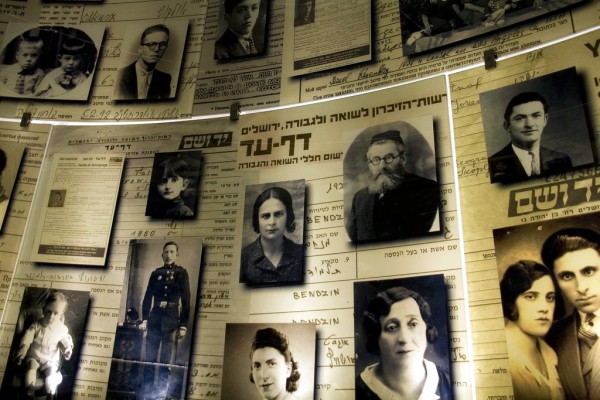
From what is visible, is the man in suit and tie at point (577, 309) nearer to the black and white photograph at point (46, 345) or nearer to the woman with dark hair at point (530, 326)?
the woman with dark hair at point (530, 326)

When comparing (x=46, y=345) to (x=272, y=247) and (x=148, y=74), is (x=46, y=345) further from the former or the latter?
(x=148, y=74)

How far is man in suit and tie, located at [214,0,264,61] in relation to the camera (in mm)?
1488

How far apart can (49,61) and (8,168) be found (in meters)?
0.36

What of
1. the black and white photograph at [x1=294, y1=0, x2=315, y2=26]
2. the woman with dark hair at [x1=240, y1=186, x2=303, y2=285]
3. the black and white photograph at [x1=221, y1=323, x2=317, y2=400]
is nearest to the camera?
the black and white photograph at [x1=221, y1=323, x2=317, y2=400]

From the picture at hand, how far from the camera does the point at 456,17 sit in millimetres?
1269

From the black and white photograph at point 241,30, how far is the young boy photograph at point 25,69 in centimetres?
55

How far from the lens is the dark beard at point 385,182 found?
46.8 inches

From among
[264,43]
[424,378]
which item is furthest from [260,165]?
[424,378]

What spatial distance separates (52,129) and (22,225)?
0.97ft

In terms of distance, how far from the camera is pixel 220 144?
55.0 inches

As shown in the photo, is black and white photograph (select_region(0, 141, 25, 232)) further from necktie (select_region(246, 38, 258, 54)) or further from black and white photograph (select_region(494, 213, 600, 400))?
black and white photograph (select_region(494, 213, 600, 400))

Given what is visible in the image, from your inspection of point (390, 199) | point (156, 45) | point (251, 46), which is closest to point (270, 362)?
point (390, 199)

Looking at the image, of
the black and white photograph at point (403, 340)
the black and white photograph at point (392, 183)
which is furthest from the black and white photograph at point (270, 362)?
the black and white photograph at point (392, 183)

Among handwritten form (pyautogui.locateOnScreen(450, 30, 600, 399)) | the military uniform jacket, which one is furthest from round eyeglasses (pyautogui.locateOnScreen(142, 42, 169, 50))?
handwritten form (pyautogui.locateOnScreen(450, 30, 600, 399))
